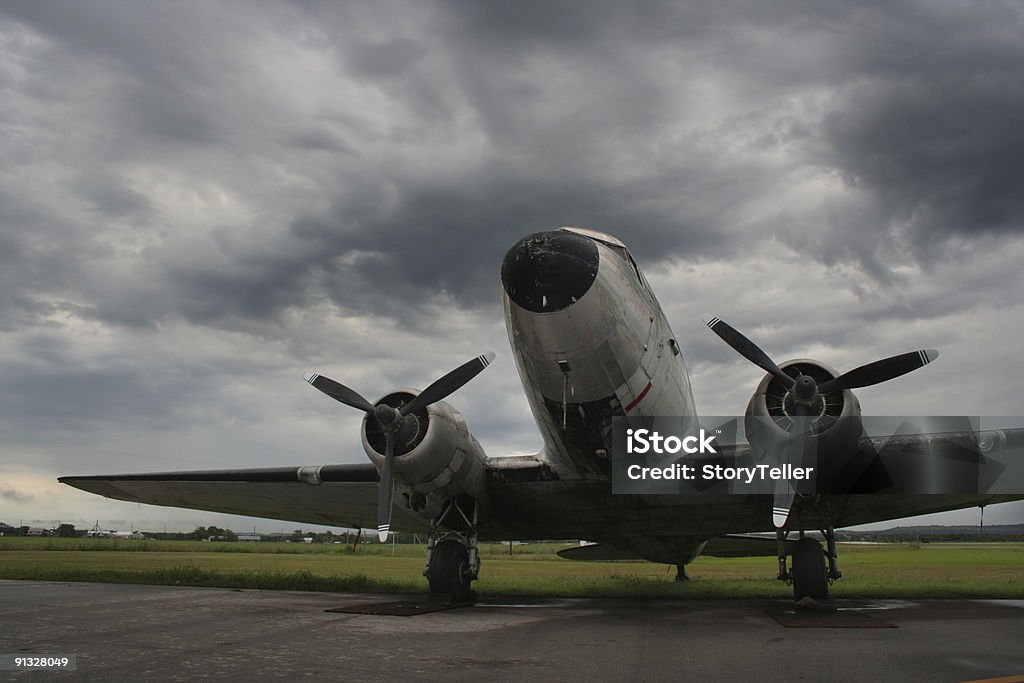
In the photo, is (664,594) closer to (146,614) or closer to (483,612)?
(483,612)

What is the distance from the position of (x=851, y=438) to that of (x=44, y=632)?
443 inches

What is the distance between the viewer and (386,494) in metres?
12.6

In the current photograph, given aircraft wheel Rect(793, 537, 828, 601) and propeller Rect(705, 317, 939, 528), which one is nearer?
propeller Rect(705, 317, 939, 528)

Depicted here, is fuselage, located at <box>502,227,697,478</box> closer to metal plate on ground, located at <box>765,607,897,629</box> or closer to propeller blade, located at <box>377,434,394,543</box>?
propeller blade, located at <box>377,434,394,543</box>

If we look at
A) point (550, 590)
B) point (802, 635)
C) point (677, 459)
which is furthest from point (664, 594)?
point (802, 635)

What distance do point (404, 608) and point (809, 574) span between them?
23.6ft

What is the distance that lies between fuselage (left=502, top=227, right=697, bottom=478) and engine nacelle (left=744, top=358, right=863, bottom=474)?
1.45 m

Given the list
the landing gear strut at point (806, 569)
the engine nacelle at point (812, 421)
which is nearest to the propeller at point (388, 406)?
the engine nacelle at point (812, 421)

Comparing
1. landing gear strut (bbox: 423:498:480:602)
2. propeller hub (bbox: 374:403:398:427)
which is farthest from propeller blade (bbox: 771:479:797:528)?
propeller hub (bbox: 374:403:398:427)

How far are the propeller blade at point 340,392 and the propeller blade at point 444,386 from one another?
0.72 metres

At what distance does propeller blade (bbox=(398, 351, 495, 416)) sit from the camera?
13141 millimetres

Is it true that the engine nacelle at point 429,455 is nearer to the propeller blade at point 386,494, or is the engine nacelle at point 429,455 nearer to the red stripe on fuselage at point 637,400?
→ the propeller blade at point 386,494

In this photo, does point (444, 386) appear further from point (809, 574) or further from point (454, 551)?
point (809, 574)

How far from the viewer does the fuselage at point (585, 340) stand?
10.1 m
